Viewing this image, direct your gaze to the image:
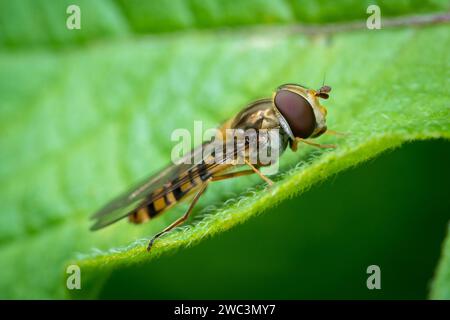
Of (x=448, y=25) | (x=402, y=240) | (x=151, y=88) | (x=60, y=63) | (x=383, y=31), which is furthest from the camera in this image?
(x=60, y=63)

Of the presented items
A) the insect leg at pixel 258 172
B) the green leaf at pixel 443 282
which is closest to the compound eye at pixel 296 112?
the insect leg at pixel 258 172

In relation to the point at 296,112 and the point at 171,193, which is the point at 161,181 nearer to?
the point at 171,193

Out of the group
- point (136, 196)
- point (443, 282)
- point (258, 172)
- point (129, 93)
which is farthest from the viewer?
point (129, 93)

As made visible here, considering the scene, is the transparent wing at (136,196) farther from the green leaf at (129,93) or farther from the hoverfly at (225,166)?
the green leaf at (129,93)

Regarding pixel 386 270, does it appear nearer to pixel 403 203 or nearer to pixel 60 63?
pixel 403 203

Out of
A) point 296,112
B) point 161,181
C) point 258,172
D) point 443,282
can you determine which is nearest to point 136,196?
point 161,181

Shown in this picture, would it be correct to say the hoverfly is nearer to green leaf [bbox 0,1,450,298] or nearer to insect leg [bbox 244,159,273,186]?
insect leg [bbox 244,159,273,186]

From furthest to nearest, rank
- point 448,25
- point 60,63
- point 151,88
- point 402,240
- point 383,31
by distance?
point 60,63, point 151,88, point 402,240, point 383,31, point 448,25
